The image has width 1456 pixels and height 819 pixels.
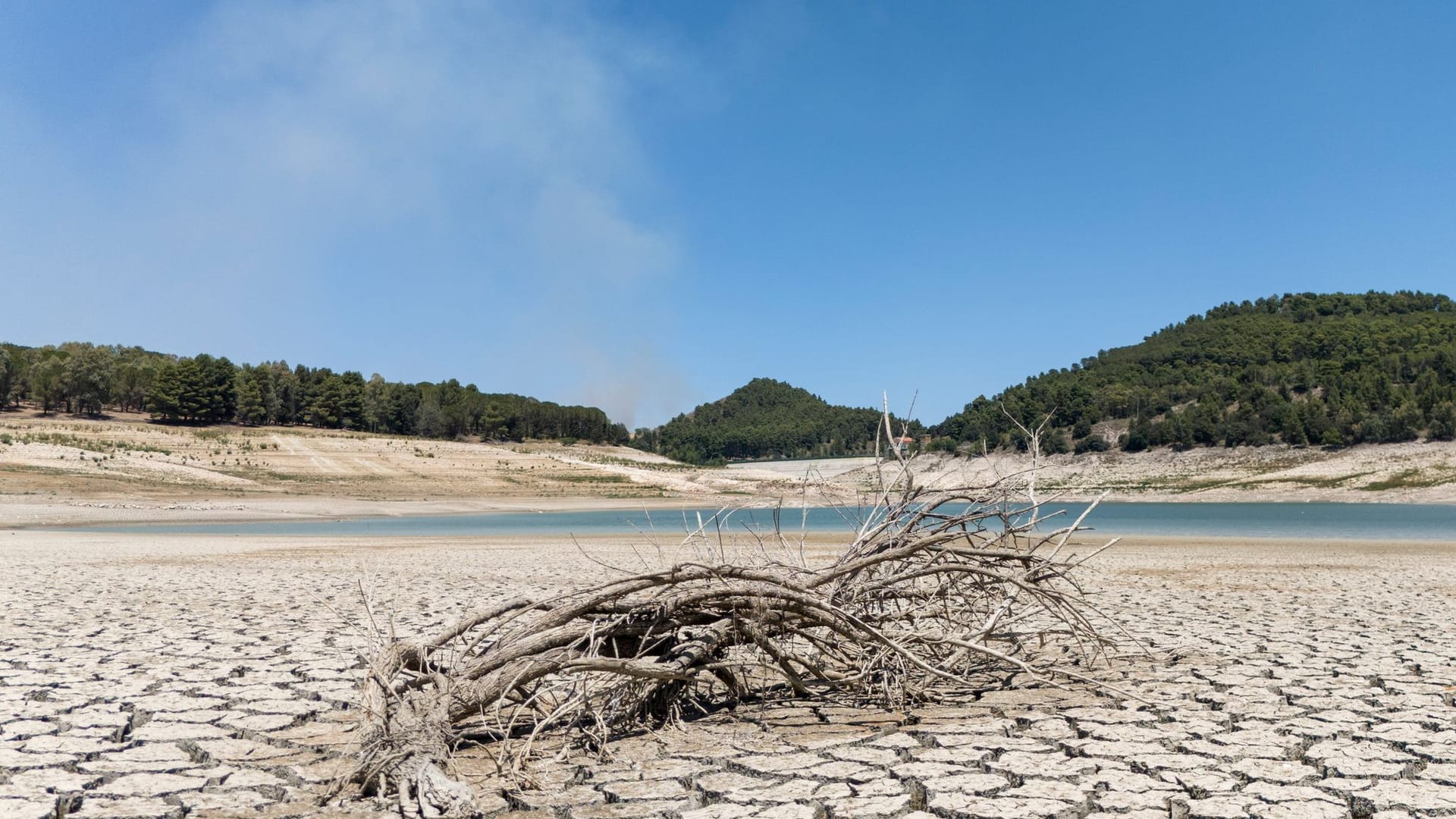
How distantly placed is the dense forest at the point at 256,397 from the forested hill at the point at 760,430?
982 inches

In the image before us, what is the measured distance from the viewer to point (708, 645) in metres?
4.75

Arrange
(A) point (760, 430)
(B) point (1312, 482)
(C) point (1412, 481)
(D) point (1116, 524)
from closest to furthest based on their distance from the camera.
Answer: (D) point (1116, 524)
(C) point (1412, 481)
(B) point (1312, 482)
(A) point (760, 430)

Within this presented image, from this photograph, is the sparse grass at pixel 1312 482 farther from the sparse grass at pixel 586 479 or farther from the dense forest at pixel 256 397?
the dense forest at pixel 256 397

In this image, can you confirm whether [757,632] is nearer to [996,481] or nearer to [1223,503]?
[996,481]

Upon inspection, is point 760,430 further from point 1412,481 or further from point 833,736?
point 833,736

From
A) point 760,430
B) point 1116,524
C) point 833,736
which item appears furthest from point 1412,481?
point 760,430

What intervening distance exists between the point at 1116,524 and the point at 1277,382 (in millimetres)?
66685

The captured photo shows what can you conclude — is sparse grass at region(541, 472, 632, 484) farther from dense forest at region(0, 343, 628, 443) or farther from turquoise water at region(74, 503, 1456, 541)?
dense forest at region(0, 343, 628, 443)

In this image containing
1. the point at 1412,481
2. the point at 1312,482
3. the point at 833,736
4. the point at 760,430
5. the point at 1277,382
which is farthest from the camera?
the point at 760,430

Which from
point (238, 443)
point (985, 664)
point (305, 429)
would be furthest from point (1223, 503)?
point (305, 429)

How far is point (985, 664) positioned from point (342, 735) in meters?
3.90

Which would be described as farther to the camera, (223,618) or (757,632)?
(223,618)

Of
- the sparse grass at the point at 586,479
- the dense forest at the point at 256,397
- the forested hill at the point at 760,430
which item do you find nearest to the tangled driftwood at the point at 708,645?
the sparse grass at the point at 586,479

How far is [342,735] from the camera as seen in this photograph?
4.63 m
